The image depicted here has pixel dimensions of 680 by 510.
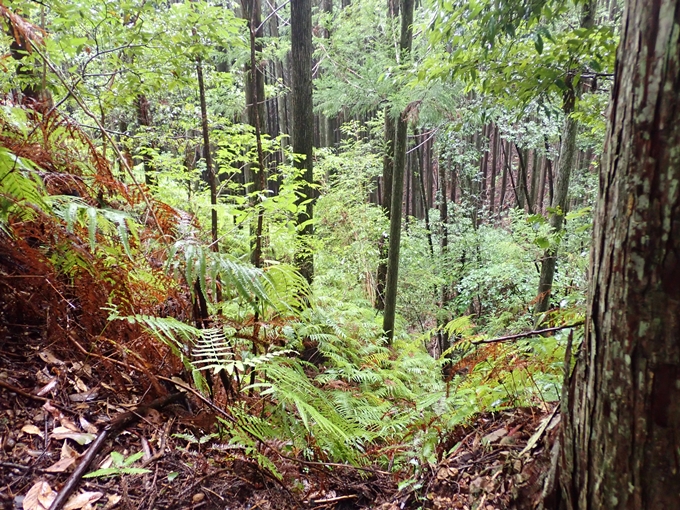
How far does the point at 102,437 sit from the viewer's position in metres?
1.80

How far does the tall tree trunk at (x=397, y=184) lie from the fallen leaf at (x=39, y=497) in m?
5.96

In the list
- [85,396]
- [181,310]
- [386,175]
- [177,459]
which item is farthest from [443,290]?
[85,396]

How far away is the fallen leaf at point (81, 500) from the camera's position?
4.82 feet

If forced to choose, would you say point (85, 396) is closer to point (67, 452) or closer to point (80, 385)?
point (80, 385)

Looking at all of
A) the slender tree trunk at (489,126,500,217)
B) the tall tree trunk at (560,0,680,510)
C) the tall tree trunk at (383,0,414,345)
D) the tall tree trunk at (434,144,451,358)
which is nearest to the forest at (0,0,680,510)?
the tall tree trunk at (560,0,680,510)

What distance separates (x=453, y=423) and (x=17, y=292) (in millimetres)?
2745

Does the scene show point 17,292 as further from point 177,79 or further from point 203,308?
point 177,79

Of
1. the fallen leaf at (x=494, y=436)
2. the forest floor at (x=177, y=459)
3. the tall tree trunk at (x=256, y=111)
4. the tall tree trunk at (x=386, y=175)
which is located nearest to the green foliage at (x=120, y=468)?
the forest floor at (x=177, y=459)

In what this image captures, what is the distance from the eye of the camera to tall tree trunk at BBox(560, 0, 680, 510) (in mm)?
909

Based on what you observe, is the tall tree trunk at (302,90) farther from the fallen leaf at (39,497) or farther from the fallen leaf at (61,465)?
the fallen leaf at (39,497)

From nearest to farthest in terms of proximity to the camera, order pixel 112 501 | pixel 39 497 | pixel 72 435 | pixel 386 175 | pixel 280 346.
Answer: pixel 39 497, pixel 112 501, pixel 72 435, pixel 280 346, pixel 386 175

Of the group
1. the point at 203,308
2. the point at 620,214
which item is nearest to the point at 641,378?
the point at 620,214

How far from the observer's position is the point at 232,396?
2.39 m

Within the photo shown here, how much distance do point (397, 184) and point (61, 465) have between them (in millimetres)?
6509
